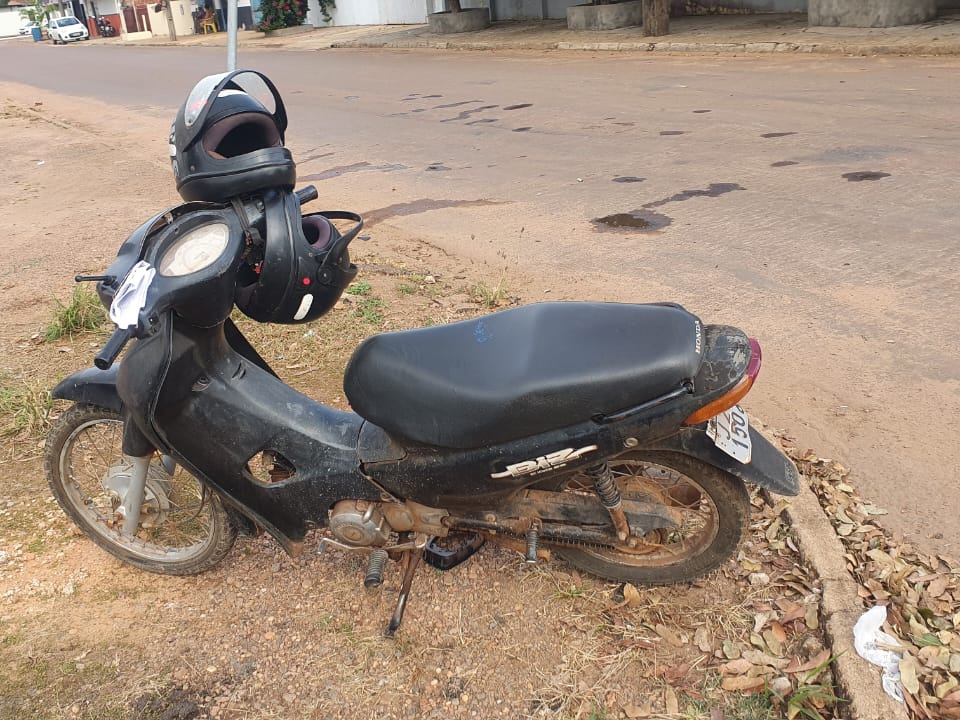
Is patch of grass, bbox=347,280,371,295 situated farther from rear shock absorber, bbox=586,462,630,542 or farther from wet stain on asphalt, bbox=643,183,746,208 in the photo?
rear shock absorber, bbox=586,462,630,542

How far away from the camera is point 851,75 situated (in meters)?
10.6

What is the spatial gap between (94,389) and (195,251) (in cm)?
82

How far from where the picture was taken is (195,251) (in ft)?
6.88

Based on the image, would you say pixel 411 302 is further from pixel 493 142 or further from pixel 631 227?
pixel 493 142

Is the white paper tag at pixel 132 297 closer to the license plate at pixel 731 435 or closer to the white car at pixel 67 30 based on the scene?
the license plate at pixel 731 435

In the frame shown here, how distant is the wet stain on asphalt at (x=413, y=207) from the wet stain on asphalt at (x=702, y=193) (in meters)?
1.29

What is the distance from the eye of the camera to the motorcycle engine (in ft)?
8.08

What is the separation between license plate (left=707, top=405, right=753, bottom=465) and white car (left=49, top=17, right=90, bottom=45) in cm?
5413

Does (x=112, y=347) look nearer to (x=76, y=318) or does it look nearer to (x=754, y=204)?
(x=76, y=318)

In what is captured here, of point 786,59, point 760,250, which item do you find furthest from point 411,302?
point 786,59

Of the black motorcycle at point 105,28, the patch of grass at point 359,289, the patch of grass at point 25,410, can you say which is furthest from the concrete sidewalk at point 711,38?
the black motorcycle at point 105,28

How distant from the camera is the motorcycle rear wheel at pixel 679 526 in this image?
2.34 meters

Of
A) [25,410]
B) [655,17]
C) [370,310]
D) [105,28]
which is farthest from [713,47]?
[105,28]

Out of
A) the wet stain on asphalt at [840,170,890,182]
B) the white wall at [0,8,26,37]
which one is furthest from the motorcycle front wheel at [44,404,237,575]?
the white wall at [0,8,26,37]
